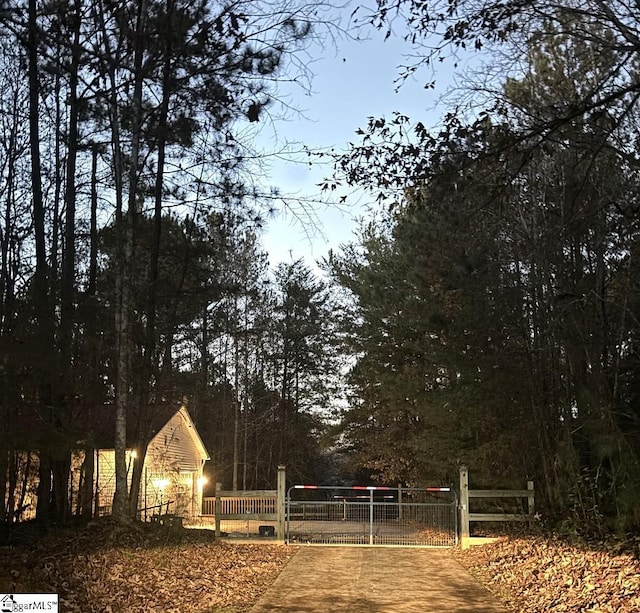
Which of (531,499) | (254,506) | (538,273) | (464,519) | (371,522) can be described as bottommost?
(371,522)

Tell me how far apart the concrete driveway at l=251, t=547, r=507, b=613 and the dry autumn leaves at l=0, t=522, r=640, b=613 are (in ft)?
0.80

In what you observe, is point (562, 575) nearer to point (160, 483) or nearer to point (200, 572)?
point (200, 572)

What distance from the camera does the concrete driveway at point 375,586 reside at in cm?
777

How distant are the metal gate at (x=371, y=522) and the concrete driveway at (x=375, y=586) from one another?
6.18 ft

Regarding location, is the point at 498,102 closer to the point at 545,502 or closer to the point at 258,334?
the point at 545,502

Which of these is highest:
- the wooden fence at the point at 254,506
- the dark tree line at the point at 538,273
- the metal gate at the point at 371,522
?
the dark tree line at the point at 538,273

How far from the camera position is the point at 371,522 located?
14461 mm

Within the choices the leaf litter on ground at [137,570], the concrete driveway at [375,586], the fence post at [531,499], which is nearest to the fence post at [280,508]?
the concrete driveway at [375,586]

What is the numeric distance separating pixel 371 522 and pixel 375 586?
5.39 m

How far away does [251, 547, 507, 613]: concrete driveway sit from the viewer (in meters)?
7.77

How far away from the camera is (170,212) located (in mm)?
12758

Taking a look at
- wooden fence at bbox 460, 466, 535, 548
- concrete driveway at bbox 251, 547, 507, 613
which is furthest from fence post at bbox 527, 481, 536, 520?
concrete driveway at bbox 251, 547, 507, 613

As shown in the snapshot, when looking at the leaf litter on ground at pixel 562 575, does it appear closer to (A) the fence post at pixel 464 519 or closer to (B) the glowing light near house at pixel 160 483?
(A) the fence post at pixel 464 519

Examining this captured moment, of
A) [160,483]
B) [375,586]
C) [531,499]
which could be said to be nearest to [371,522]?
[531,499]
